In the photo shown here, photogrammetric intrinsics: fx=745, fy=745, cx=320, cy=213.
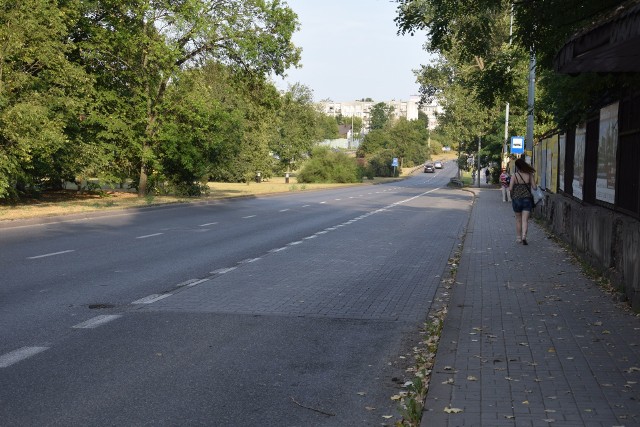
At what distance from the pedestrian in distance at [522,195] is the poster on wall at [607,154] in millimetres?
4007

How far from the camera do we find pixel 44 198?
112 feet

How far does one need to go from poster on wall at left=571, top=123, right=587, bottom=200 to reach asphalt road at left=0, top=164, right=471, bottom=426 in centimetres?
280

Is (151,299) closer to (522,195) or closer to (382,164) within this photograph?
(522,195)

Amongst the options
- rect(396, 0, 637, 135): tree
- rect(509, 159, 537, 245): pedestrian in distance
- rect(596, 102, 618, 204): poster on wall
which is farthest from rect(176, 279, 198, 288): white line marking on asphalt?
rect(509, 159, 537, 245): pedestrian in distance

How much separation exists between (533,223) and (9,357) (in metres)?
18.6

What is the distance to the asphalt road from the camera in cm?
505

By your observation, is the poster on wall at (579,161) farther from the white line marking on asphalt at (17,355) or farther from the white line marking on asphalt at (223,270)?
the white line marking on asphalt at (17,355)

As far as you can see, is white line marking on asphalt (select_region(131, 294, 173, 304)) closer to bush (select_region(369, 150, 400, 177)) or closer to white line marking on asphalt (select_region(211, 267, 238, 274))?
white line marking on asphalt (select_region(211, 267, 238, 274))

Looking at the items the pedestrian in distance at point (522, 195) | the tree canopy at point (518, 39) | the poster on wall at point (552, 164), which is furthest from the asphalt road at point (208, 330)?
the poster on wall at point (552, 164)

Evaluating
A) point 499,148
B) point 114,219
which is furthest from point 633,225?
point 499,148

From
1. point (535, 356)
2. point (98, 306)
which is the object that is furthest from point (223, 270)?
point (535, 356)

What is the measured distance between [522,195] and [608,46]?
11.2 m

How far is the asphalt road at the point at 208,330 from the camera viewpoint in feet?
16.6

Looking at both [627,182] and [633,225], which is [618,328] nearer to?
[633,225]
